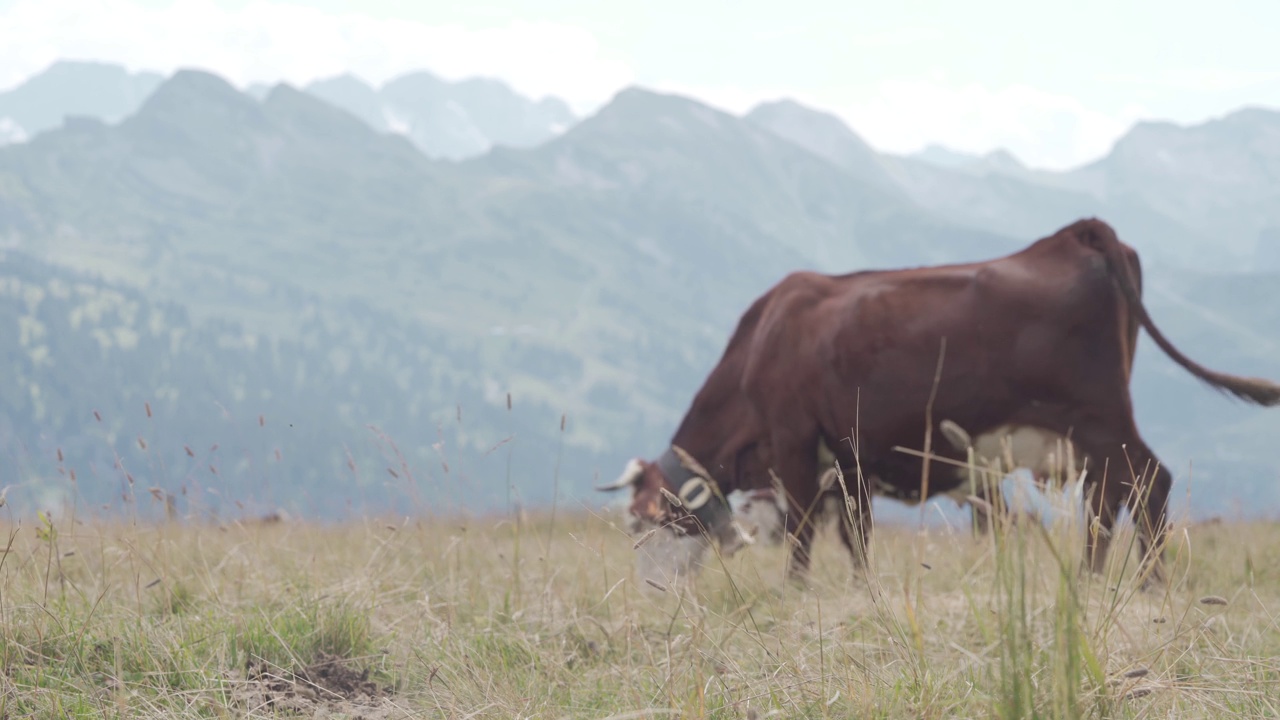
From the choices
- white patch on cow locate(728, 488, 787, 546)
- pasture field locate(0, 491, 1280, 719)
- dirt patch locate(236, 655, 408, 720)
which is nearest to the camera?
pasture field locate(0, 491, 1280, 719)

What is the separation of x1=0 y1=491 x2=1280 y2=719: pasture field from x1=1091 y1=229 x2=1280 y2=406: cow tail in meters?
1.07

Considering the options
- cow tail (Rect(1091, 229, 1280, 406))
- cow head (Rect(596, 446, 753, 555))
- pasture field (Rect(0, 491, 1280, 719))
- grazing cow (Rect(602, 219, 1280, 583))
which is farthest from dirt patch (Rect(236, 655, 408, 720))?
cow tail (Rect(1091, 229, 1280, 406))

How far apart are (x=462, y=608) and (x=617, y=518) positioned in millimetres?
6348

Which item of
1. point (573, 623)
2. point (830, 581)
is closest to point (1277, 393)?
point (830, 581)

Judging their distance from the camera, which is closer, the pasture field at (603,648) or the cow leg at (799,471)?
the pasture field at (603,648)

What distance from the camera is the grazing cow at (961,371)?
6230 mm

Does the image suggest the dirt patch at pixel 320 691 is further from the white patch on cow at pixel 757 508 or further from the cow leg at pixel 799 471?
the white patch on cow at pixel 757 508

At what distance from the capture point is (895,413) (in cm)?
679

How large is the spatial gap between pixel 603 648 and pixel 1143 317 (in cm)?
396

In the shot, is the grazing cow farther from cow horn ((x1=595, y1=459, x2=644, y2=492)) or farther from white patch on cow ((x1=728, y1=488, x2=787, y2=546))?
white patch on cow ((x1=728, y1=488, x2=787, y2=546))

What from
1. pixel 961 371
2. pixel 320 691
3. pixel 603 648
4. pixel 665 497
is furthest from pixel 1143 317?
pixel 320 691

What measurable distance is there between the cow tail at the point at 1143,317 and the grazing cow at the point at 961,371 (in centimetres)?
1

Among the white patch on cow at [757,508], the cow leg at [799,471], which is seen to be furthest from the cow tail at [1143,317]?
the white patch on cow at [757,508]

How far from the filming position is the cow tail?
618cm
